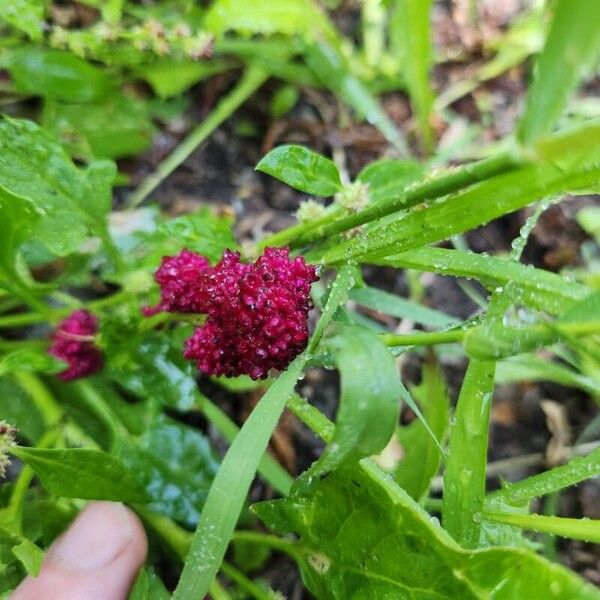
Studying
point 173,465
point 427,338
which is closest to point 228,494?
point 427,338

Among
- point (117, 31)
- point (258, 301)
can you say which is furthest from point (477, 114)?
point (258, 301)

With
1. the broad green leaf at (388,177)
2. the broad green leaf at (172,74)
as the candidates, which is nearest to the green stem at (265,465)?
the broad green leaf at (388,177)

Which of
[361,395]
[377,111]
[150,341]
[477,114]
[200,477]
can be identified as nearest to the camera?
[361,395]

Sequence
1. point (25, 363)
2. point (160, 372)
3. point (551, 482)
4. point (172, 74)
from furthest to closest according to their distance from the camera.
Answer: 1. point (172, 74)
2. point (160, 372)
3. point (25, 363)
4. point (551, 482)

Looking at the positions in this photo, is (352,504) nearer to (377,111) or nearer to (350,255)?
(350,255)

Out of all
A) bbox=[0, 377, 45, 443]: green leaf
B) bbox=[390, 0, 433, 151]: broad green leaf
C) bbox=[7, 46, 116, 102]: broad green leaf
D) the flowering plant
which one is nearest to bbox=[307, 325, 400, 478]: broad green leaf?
Answer: the flowering plant

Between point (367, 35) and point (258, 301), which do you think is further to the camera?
point (367, 35)

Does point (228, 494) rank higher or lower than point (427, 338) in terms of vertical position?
lower

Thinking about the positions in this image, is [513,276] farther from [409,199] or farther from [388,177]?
[388,177]
